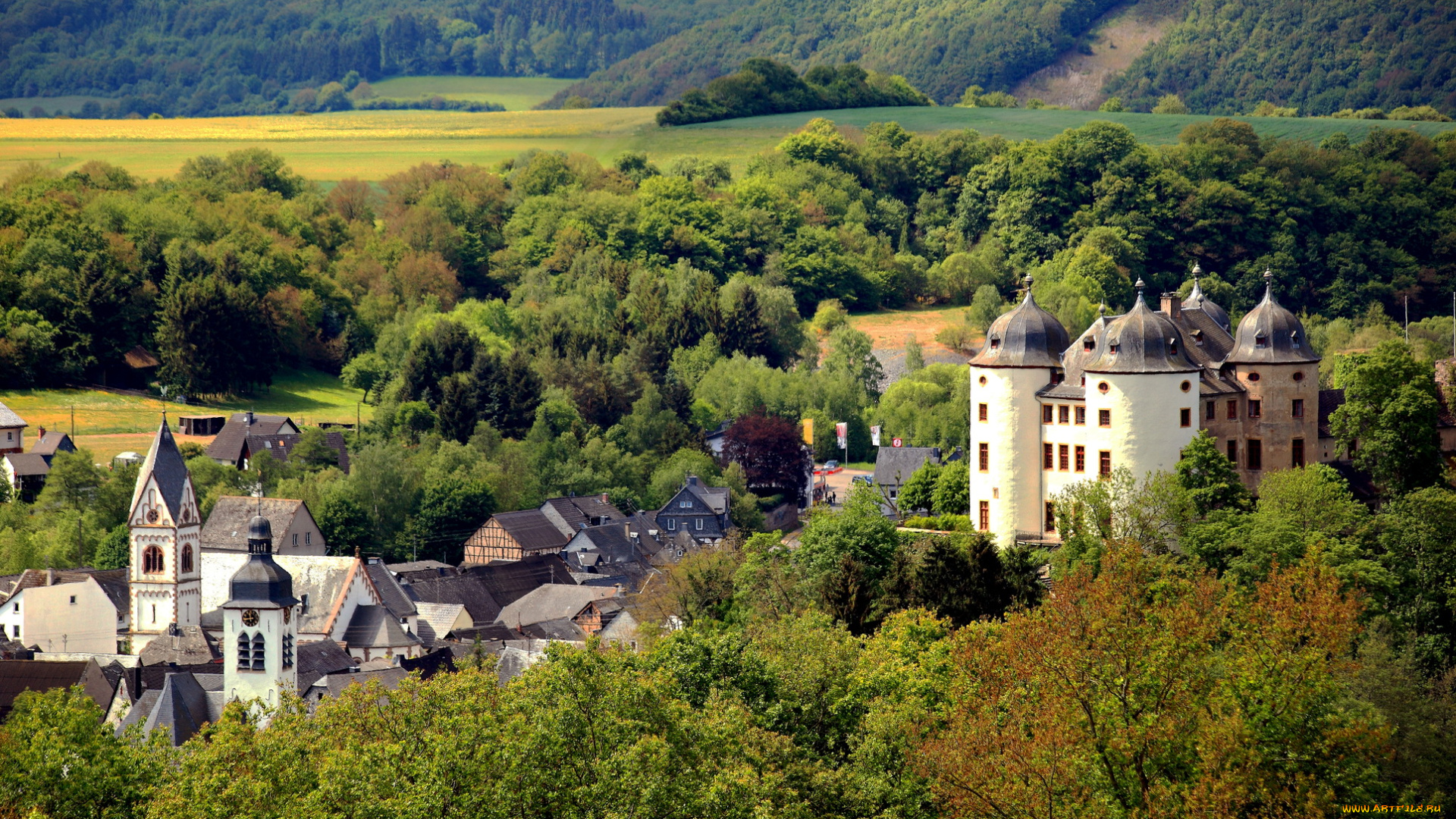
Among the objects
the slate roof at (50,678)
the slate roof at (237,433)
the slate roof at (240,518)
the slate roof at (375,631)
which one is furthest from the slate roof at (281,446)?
the slate roof at (50,678)

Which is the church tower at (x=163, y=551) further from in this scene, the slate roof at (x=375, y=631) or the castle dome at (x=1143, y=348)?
the castle dome at (x=1143, y=348)

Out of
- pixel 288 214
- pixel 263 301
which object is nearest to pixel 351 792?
pixel 263 301

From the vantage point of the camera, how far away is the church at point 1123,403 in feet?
201

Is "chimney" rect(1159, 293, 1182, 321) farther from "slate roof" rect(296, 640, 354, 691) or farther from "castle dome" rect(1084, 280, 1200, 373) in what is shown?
"slate roof" rect(296, 640, 354, 691)

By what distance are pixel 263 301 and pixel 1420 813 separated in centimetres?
10612

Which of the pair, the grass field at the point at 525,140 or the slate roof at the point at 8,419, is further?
the grass field at the point at 525,140

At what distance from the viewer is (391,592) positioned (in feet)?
286

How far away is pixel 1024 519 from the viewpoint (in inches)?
2530

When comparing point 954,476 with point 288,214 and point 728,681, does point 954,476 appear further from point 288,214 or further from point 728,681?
point 288,214

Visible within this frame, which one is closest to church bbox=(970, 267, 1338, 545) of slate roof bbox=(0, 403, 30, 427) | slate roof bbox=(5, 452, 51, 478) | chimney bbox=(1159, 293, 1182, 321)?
chimney bbox=(1159, 293, 1182, 321)

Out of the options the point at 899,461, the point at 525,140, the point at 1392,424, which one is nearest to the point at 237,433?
the point at 899,461

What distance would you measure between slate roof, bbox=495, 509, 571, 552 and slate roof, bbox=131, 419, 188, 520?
17817mm

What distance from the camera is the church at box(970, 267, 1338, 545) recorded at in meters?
61.3

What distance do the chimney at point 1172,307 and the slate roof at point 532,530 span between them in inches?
1544
